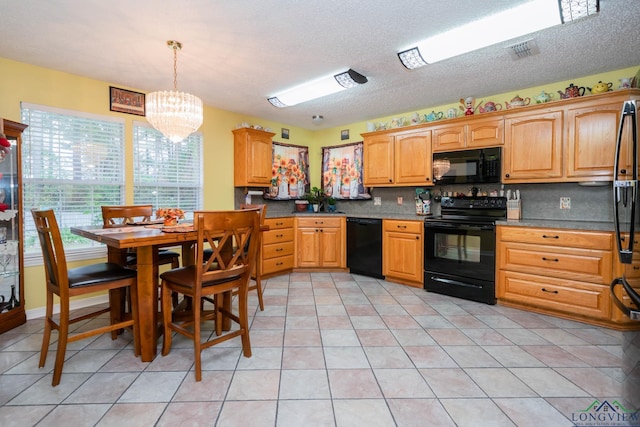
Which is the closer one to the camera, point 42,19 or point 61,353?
point 61,353

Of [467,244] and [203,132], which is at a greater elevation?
[203,132]

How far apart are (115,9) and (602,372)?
396 centimetres

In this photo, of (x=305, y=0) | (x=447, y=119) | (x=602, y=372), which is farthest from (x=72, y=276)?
(x=447, y=119)

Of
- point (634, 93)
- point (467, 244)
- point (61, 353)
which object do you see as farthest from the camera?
point (467, 244)

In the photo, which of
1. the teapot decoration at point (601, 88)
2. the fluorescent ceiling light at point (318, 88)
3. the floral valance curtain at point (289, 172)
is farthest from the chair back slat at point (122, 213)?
the teapot decoration at point (601, 88)

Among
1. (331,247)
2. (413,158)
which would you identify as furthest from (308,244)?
(413,158)

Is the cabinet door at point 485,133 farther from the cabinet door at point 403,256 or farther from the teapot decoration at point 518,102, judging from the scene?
the cabinet door at point 403,256

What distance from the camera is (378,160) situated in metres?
4.41

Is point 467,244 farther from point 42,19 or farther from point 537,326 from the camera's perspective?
point 42,19

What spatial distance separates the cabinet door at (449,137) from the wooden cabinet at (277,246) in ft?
7.47

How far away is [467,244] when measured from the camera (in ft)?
11.0

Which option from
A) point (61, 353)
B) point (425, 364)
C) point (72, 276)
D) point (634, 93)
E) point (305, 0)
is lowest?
point (425, 364)

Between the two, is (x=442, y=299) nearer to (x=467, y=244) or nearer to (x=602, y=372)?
(x=467, y=244)

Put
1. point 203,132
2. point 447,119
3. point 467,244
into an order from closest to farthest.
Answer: point 467,244 < point 447,119 < point 203,132
